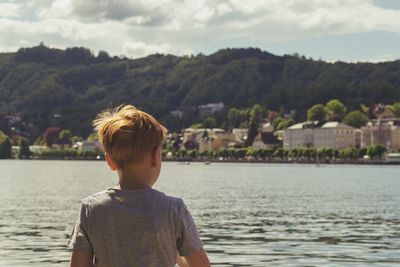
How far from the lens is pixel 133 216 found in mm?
4848

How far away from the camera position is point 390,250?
28.0 metres

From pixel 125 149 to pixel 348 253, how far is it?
75.3 feet

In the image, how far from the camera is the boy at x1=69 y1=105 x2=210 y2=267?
482 centimetres

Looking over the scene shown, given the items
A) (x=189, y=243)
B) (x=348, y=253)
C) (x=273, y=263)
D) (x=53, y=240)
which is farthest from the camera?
(x=53, y=240)

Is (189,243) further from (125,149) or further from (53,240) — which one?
(53,240)

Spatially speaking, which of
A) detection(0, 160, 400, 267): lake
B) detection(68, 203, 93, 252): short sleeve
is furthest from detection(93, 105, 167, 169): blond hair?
detection(0, 160, 400, 267): lake

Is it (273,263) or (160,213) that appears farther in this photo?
(273,263)

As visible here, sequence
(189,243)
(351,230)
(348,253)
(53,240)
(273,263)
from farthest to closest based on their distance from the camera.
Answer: (351,230), (53,240), (348,253), (273,263), (189,243)

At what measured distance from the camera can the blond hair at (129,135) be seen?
4812 millimetres

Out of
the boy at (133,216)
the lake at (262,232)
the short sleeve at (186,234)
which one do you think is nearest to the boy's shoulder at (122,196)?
the boy at (133,216)

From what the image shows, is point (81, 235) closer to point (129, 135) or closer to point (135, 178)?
point (135, 178)

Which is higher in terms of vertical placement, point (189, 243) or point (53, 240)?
point (189, 243)

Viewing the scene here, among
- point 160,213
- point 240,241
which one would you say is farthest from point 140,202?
point 240,241

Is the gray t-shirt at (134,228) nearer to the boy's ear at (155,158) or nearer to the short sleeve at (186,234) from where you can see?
the short sleeve at (186,234)
